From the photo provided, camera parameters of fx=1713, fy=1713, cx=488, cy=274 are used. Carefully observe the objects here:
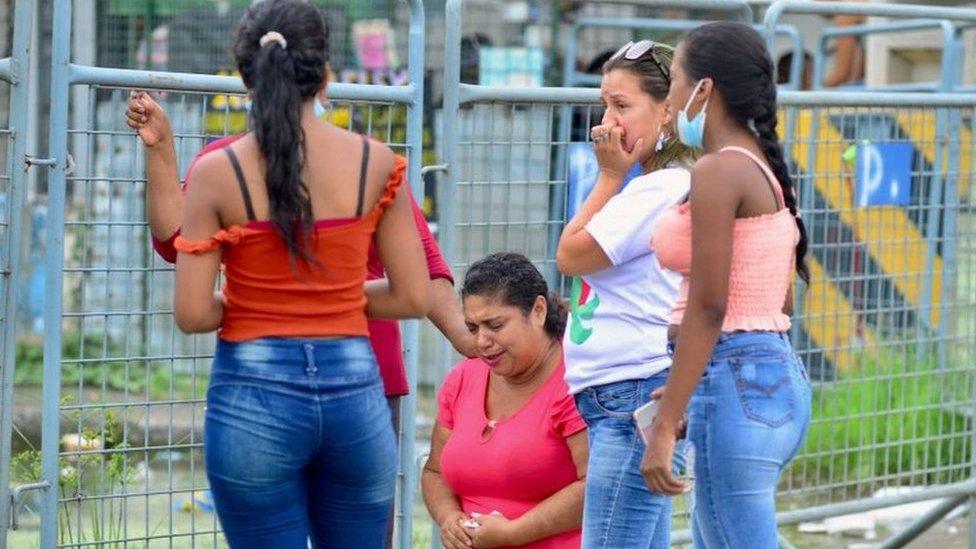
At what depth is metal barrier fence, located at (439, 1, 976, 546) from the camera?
18.6 feet

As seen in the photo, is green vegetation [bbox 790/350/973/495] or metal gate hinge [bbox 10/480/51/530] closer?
metal gate hinge [bbox 10/480/51/530]

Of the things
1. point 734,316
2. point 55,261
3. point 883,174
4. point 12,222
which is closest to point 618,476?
point 734,316

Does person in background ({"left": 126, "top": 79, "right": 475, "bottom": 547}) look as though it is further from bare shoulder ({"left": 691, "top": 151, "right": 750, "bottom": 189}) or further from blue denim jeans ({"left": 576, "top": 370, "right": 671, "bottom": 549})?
bare shoulder ({"left": 691, "top": 151, "right": 750, "bottom": 189})

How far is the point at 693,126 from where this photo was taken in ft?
11.2

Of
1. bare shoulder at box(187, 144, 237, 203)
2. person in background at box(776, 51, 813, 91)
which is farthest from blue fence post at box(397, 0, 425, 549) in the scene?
person in background at box(776, 51, 813, 91)

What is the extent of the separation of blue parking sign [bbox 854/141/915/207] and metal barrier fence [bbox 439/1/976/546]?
25 mm

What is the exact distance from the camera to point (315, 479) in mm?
3262

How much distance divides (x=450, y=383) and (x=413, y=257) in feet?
3.58

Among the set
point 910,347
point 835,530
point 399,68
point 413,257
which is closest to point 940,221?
point 910,347

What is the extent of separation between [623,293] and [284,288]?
0.90 m

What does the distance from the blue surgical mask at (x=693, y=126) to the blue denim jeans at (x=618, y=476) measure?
575mm

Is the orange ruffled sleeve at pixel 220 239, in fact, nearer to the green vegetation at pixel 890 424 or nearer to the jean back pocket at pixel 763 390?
the jean back pocket at pixel 763 390

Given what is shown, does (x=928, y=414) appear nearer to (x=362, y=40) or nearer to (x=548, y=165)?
(x=548, y=165)

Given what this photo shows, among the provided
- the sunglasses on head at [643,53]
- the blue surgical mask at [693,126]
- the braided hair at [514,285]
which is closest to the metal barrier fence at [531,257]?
the braided hair at [514,285]
